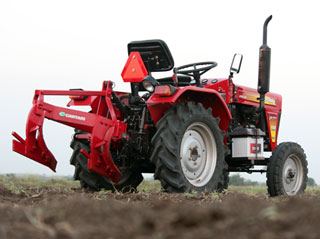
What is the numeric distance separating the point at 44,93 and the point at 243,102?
3406 mm

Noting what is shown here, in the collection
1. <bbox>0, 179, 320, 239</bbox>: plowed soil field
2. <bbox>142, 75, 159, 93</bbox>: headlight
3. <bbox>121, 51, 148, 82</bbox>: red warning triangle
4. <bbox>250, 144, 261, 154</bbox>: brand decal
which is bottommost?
<bbox>250, 144, 261, 154</bbox>: brand decal

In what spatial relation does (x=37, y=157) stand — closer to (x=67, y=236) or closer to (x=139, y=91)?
(x=139, y=91)

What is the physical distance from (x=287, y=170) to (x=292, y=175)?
0.11 m

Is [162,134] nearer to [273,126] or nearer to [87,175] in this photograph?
[87,175]

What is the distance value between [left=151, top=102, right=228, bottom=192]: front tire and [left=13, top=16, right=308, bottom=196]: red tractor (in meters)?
0.01

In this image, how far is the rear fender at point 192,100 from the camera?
546cm

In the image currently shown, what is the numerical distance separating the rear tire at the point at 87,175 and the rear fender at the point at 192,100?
3.89 feet

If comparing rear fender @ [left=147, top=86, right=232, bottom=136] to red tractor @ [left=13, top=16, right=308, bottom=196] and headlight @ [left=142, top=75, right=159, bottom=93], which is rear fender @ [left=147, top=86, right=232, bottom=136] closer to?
red tractor @ [left=13, top=16, right=308, bottom=196]

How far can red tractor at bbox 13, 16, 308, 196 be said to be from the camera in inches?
215

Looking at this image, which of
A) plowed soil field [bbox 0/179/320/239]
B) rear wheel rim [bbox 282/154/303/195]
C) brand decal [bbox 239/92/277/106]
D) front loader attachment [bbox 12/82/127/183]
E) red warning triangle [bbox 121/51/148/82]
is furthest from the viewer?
brand decal [bbox 239/92/277/106]

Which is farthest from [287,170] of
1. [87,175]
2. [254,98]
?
[87,175]

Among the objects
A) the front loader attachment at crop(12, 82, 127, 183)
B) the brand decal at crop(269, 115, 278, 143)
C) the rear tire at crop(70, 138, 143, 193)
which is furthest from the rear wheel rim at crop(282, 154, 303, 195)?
the front loader attachment at crop(12, 82, 127, 183)

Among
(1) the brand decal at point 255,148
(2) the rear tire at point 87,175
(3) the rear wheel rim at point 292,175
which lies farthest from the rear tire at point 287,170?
(2) the rear tire at point 87,175

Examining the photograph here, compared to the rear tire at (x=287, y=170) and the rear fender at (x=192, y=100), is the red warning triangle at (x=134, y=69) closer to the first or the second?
the rear fender at (x=192, y=100)
